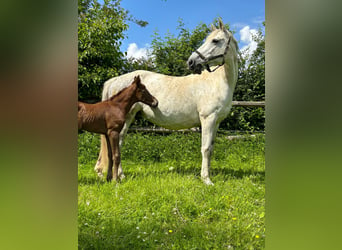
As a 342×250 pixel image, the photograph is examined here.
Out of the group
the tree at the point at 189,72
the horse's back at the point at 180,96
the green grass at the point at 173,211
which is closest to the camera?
the green grass at the point at 173,211

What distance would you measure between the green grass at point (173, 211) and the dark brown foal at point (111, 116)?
0.29m

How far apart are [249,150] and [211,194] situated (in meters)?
1.69

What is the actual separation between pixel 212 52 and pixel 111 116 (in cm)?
108

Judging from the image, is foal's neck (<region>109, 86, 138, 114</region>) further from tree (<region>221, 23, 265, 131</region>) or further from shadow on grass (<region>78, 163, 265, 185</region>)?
tree (<region>221, 23, 265, 131</region>)

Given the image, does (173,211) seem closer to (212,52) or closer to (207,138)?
(207,138)

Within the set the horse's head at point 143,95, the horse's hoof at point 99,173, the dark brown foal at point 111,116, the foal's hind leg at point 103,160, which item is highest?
the horse's head at point 143,95

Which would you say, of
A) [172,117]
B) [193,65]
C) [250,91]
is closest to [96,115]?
[172,117]

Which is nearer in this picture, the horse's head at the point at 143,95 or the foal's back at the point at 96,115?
the foal's back at the point at 96,115

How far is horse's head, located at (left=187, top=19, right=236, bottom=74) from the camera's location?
2475 mm

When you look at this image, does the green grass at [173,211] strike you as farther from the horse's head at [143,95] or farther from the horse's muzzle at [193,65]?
the horse's muzzle at [193,65]

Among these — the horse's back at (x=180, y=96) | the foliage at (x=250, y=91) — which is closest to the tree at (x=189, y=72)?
the foliage at (x=250, y=91)

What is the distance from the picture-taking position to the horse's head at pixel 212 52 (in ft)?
8.12
